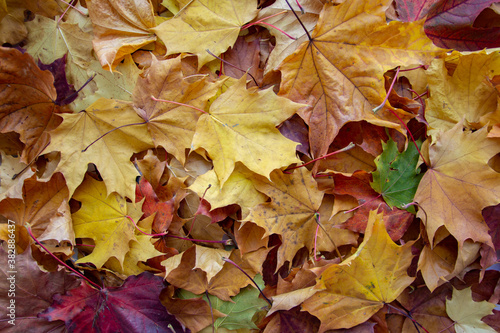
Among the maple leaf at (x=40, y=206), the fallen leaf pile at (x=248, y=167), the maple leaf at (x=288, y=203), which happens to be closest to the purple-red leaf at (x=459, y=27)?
the fallen leaf pile at (x=248, y=167)

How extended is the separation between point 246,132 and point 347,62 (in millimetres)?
371

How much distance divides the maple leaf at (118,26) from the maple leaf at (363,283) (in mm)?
946

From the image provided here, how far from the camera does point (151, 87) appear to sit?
0.98 m

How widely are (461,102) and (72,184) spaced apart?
1281 millimetres

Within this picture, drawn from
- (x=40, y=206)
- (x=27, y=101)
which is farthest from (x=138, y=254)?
(x=27, y=101)

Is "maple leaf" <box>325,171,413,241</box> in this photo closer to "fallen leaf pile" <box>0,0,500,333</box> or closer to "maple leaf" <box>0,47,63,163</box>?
"fallen leaf pile" <box>0,0,500,333</box>

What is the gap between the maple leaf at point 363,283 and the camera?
36.3 inches

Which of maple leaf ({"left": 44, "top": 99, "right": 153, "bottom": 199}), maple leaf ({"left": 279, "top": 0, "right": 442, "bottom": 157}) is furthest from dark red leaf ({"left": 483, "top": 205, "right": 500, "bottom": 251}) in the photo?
maple leaf ({"left": 44, "top": 99, "right": 153, "bottom": 199})

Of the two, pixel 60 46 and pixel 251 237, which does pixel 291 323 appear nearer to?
pixel 251 237

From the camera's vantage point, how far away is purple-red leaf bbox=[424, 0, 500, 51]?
1.02m

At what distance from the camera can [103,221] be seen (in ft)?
3.34

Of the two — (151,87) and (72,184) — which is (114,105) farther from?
(72,184)

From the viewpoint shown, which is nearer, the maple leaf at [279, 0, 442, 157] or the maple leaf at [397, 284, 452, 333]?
→ the maple leaf at [279, 0, 442, 157]

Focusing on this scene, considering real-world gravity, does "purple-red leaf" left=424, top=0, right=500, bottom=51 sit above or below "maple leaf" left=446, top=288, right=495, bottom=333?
above
